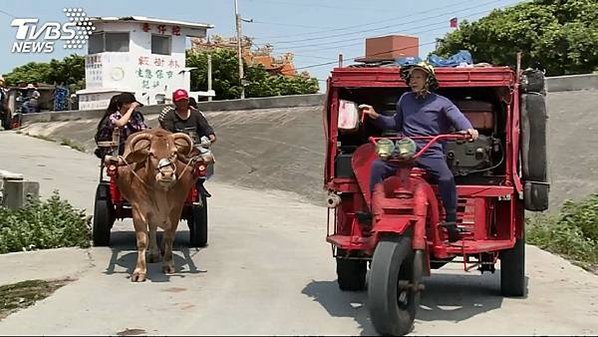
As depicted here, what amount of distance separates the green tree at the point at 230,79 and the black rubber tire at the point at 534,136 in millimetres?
40382

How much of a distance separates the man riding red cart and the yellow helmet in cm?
1

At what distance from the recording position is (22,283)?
9.74 m

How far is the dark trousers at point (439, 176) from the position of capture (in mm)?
7655

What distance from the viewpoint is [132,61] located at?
1598 inches

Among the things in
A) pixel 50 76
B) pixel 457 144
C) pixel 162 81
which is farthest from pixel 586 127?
pixel 50 76

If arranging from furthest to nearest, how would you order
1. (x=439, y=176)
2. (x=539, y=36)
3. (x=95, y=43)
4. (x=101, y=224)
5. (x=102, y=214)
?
(x=95, y=43) < (x=539, y=36) < (x=101, y=224) < (x=102, y=214) < (x=439, y=176)

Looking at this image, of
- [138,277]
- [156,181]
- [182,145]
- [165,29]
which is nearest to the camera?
[156,181]

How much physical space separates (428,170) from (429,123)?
0.45 m

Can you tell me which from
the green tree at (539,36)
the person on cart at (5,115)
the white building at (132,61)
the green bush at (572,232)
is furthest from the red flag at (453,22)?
the green bush at (572,232)

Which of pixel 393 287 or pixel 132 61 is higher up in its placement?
pixel 132 61

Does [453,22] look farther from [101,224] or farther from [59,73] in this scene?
[101,224]

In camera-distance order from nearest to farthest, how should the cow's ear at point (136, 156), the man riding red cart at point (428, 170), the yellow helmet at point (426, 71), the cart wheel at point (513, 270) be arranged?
the man riding red cart at point (428, 170) < the yellow helmet at point (426, 71) < the cart wheel at point (513, 270) < the cow's ear at point (136, 156)

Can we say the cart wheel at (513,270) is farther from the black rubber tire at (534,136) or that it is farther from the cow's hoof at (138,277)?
the cow's hoof at (138,277)

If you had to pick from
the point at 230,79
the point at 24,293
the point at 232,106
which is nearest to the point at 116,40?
the point at 230,79
